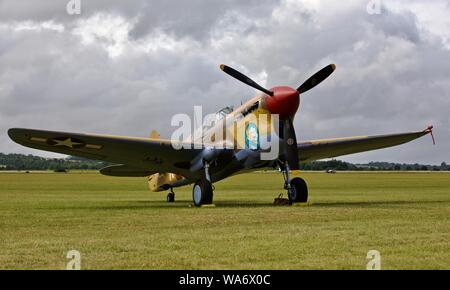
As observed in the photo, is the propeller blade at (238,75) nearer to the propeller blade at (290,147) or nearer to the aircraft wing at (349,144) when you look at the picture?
the propeller blade at (290,147)

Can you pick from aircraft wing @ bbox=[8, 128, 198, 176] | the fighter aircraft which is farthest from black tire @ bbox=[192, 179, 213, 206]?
aircraft wing @ bbox=[8, 128, 198, 176]

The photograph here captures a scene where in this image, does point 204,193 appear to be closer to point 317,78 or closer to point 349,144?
point 317,78

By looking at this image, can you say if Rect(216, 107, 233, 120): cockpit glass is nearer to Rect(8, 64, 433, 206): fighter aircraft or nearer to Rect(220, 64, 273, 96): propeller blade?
Rect(8, 64, 433, 206): fighter aircraft

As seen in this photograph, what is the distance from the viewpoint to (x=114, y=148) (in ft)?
63.1

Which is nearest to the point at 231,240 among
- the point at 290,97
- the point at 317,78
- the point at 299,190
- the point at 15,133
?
the point at 290,97

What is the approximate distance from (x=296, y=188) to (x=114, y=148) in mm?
6070

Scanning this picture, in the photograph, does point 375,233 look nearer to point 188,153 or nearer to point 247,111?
point 247,111

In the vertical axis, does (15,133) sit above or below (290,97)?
below

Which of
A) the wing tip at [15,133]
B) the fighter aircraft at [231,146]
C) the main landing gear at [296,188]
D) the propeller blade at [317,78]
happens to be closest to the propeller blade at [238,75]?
the fighter aircraft at [231,146]

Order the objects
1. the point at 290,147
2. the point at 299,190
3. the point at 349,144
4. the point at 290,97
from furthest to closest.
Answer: the point at 349,144 < the point at 299,190 < the point at 290,147 < the point at 290,97

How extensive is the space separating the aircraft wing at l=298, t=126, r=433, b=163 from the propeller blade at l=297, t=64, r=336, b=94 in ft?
13.9

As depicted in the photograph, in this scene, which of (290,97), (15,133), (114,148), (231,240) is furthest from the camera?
(114,148)

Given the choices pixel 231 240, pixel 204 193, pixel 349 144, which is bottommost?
pixel 231 240
